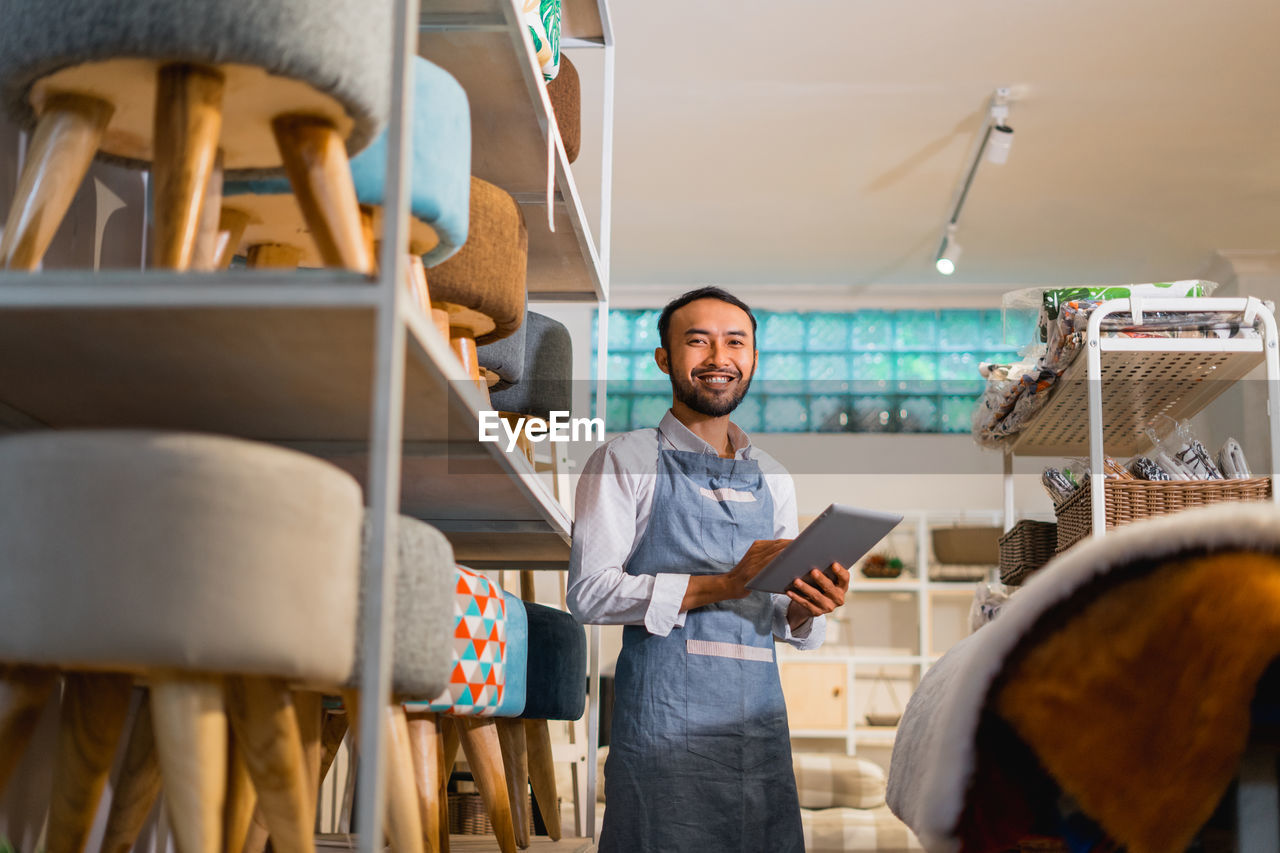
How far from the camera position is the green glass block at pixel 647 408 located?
20.6ft

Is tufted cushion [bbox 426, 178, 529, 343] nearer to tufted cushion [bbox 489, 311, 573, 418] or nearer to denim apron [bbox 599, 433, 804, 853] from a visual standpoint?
denim apron [bbox 599, 433, 804, 853]

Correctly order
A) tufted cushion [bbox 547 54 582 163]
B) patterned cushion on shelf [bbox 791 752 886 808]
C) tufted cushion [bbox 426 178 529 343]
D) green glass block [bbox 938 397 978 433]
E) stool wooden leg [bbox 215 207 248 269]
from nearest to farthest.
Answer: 1. stool wooden leg [bbox 215 207 248 269]
2. tufted cushion [bbox 426 178 529 343]
3. tufted cushion [bbox 547 54 582 163]
4. patterned cushion on shelf [bbox 791 752 886 808]
5. green glass block [bbox 938 397 978 433]

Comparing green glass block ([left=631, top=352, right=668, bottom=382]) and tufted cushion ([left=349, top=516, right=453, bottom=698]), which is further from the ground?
green glass block ([left=631, top=352, right=668, bottom=382])

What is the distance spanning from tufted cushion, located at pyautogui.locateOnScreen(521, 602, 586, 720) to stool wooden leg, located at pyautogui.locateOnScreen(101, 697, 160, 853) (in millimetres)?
858

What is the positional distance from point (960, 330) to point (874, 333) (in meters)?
0.44

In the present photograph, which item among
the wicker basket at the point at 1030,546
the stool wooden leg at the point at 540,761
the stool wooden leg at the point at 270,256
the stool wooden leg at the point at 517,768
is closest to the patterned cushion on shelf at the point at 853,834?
the wicker basket at the point at 1030,546

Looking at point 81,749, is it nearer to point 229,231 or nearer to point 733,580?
point 229,231

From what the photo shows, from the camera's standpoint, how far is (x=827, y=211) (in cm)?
511

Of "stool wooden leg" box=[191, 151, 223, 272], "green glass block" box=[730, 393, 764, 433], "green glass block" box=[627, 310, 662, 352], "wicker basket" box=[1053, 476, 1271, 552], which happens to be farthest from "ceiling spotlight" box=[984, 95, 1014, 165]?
"stool wooden leg" box=[191, 151, 223, 272]

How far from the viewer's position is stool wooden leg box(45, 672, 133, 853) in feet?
3.03

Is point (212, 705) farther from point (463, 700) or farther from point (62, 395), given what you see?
point (463, 700)

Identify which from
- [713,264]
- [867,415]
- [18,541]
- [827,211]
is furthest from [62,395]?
[867,415]

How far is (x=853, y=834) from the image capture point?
417 cm

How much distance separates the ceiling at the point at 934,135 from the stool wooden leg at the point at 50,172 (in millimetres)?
2842
